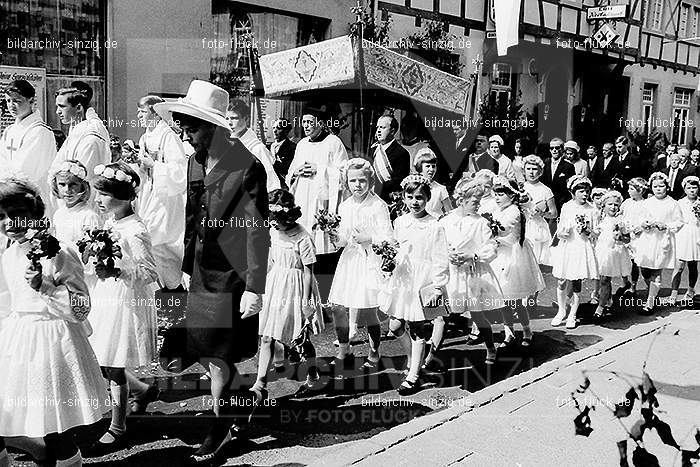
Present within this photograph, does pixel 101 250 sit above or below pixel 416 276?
above

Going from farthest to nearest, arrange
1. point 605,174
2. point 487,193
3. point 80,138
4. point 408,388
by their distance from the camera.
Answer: point 605,174 < point 487,193 < point 80,138 < point 408,388

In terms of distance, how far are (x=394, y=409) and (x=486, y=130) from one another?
1061 cm

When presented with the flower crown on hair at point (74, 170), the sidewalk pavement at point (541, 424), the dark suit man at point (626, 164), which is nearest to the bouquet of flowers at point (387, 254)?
the sidewalk pavement at point (541, 424)

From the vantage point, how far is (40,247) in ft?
11.4

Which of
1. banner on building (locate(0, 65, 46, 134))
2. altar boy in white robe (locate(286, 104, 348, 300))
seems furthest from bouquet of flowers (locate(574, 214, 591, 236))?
banner on building (locate(0, 65, 46, 134))

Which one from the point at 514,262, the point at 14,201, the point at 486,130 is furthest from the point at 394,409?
the point at 486,130

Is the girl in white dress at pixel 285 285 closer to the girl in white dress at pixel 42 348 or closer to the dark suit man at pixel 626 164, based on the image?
the girl in white dress at pixel 42 348

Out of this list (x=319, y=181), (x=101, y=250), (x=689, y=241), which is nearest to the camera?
(x=101, y=250)

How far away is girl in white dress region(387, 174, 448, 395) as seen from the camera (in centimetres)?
579

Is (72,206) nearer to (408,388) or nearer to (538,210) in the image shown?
(408,388)

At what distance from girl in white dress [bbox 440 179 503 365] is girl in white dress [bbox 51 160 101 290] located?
297 centimetres

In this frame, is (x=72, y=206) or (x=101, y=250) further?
(x=72, y=206)

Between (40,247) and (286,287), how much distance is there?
2.22 m

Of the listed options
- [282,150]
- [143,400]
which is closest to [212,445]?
[143,400]
